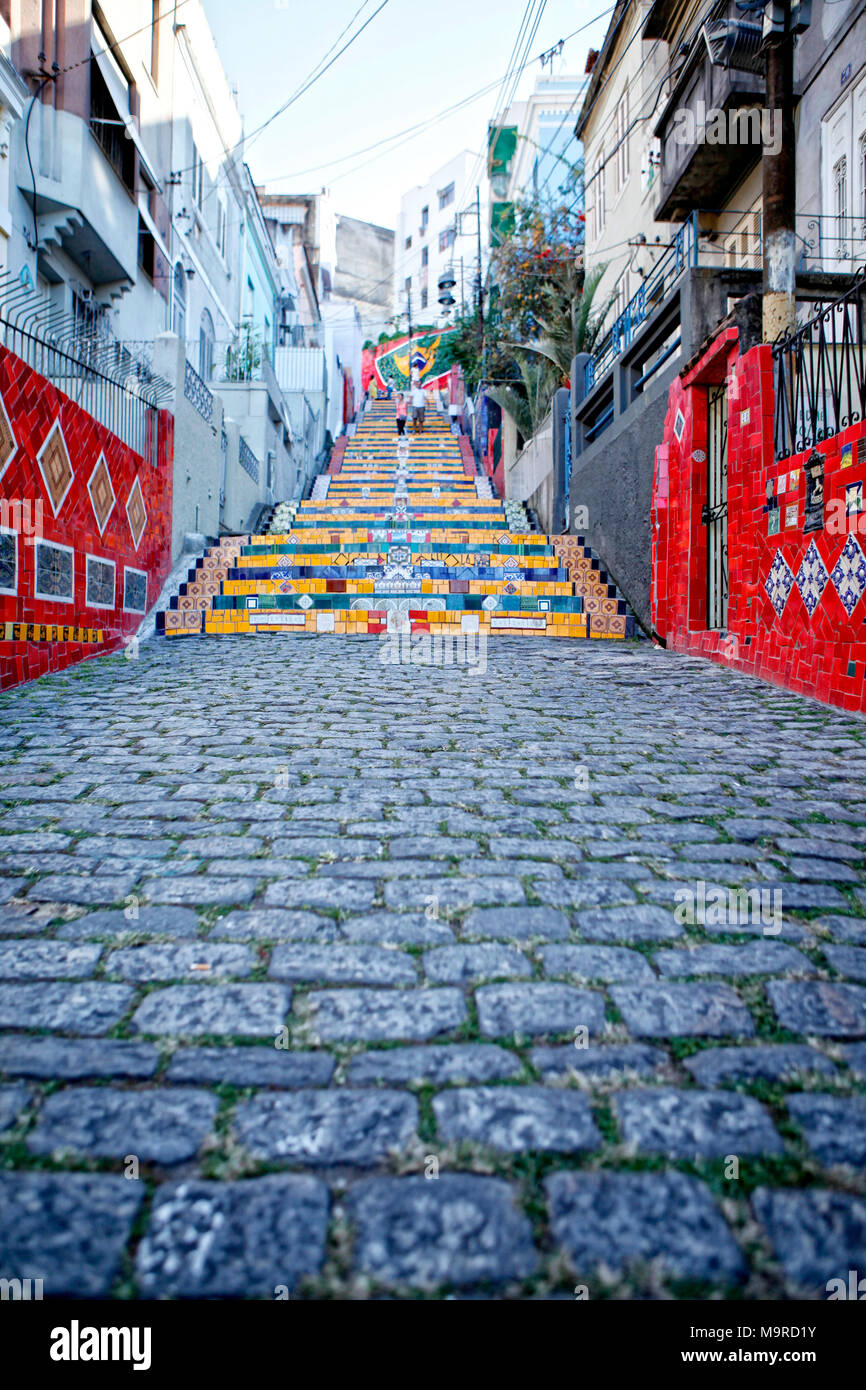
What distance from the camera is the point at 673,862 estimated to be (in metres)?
2.79

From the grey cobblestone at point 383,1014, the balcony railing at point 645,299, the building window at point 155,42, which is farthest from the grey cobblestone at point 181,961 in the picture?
the building window at point 155,42

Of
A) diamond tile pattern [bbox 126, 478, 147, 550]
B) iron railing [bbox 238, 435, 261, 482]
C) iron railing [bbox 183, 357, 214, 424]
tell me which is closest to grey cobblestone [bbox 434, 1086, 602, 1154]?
diamond tile pattern [bbox 126, 478, 147, 550]

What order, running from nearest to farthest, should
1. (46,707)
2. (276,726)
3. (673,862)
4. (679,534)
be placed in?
(673,862) → (276,726) → (46,707) → (679,534)

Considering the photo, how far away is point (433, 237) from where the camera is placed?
2126 inches

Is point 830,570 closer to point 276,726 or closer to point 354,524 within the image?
point 276,726

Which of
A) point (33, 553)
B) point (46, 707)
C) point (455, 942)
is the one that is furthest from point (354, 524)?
point (455, 942)

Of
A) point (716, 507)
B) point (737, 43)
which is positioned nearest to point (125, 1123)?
point (716, 507)

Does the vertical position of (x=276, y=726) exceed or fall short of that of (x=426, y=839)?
it exceeds it

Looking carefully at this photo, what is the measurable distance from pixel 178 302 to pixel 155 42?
4.16 m

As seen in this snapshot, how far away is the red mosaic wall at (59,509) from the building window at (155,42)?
9.94 m

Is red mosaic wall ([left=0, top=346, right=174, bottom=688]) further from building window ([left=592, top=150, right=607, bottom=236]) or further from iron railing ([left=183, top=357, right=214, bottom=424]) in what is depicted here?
building window ([left=592, top=150, right=607, bottom=236])

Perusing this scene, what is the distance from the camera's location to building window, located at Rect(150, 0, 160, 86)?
45.9 ft

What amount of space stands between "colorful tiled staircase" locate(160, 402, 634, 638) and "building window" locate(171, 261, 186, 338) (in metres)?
5.72
